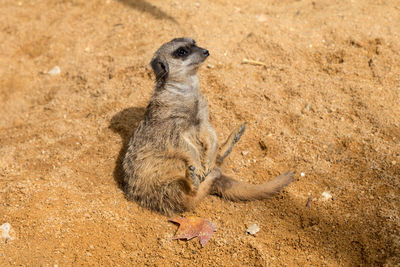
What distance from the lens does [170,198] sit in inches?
80.7

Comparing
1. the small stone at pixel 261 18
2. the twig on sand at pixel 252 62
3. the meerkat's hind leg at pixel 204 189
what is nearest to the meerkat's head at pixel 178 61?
the meerkat's hind leg at pixel 204 189

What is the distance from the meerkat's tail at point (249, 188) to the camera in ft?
6.82

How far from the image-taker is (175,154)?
6.77 ft

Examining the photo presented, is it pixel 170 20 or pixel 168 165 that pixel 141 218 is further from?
pixel 170 20

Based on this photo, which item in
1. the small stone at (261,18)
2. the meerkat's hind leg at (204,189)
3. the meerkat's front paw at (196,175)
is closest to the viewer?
the meerkat's front paw at (196,175)

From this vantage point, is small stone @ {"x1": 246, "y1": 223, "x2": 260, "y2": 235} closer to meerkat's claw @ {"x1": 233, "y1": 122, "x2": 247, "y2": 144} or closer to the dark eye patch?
meerkat's claw @ {"x1": 233, "y1": 122, "x2": 247, "y2": 144}

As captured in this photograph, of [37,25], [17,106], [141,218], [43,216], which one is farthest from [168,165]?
[37,25]

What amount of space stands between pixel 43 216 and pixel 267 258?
122cm

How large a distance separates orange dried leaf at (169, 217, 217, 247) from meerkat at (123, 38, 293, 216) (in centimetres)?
8

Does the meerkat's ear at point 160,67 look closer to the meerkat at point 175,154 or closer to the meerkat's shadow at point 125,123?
the meerkat at point 175,154

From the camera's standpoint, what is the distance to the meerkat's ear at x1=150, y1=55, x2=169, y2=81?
83.4 inches

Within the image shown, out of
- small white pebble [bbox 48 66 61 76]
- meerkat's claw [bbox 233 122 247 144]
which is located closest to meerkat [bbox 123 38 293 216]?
meerkat's claw [bbox 233 122 247 144]

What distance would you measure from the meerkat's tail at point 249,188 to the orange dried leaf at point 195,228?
220mm

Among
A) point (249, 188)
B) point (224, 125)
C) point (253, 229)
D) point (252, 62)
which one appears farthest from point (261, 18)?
point (253, 229)
